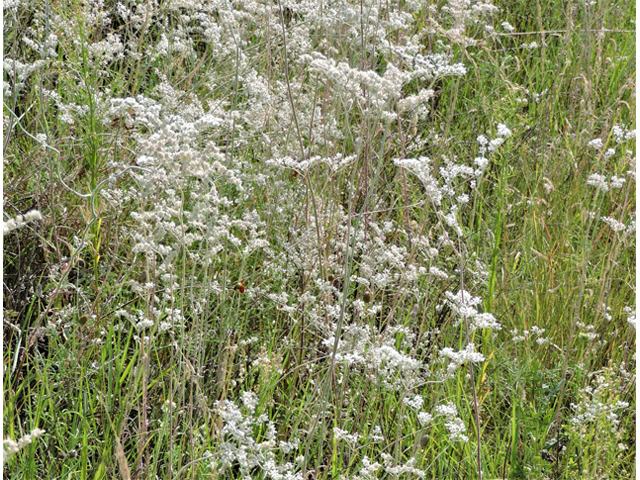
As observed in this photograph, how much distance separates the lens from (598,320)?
7.48ft

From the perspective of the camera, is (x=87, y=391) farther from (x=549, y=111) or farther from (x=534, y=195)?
(x=549, y=111)

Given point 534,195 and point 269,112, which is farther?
point 534,195

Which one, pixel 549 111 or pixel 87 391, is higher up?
pixel 549 111

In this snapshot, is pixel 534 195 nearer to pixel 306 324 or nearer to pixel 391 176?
pixel 391 176

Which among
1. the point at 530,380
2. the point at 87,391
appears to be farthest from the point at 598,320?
the point at 87,391

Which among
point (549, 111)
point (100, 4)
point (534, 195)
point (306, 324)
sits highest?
point (100, 4)

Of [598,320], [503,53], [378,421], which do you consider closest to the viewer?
[378,421]

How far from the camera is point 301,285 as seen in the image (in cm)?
239

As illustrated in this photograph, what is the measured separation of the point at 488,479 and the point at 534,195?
1.39m

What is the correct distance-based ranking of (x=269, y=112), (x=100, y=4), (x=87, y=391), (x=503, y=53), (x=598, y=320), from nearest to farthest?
(x=87, y=391), (x=598, y=320), (x=269, y=112), (x=100, y=4), (x=503, y=53)

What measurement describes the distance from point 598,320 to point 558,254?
40 cm

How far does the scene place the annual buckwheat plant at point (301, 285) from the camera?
1.62m

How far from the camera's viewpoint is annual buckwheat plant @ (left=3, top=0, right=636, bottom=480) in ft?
5.32

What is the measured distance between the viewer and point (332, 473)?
1.87 meters
